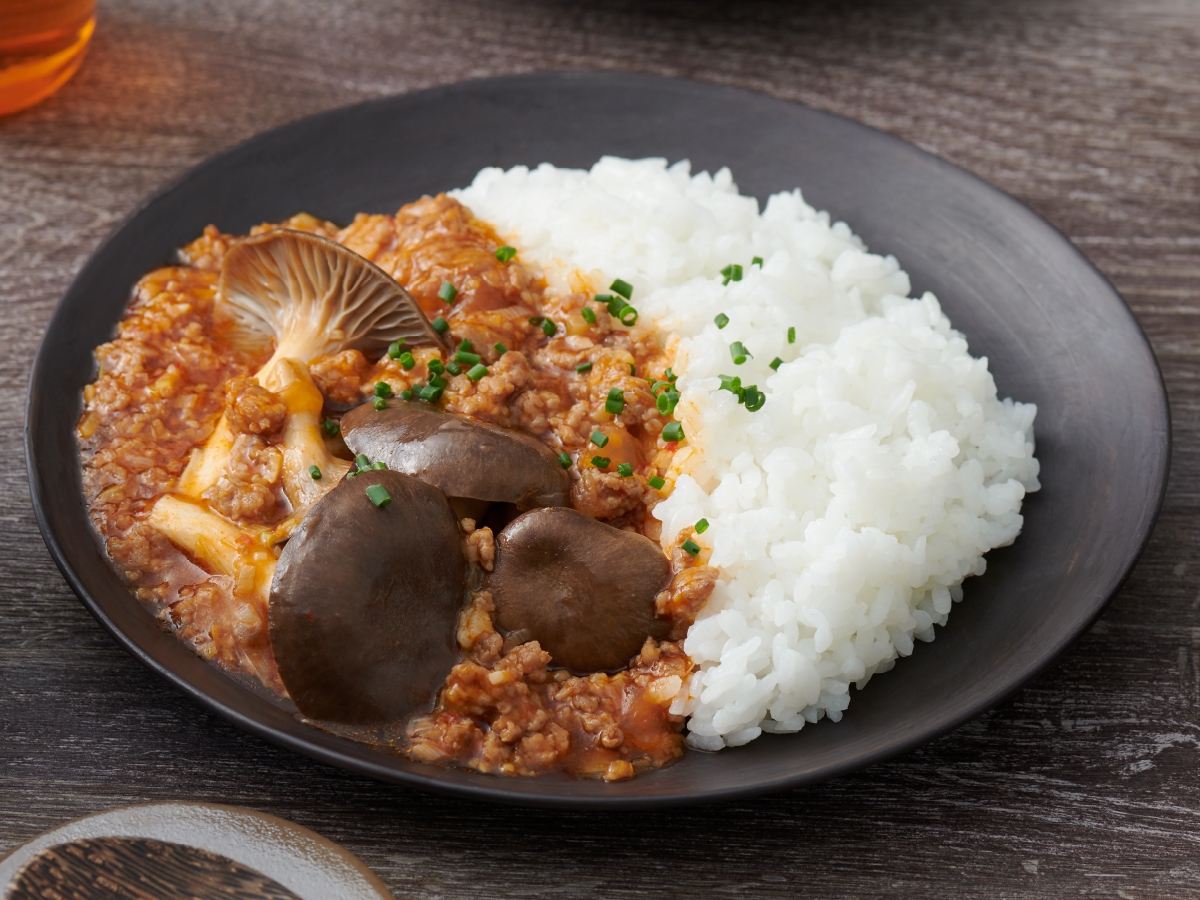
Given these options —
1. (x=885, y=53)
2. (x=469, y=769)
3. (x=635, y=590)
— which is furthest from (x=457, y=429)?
(x=885, y=53)

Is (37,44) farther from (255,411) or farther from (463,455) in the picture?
(463,455)

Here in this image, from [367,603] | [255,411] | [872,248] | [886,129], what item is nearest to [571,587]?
[367,603]

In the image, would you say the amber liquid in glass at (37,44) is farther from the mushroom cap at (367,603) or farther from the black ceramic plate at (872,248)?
the mushroom cap at (367,603)

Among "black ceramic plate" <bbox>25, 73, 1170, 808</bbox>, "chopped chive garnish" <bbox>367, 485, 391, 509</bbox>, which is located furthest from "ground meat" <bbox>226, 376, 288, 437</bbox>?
"chopped chive garnish" <bbox>367, 485, 391, 509</bbox>

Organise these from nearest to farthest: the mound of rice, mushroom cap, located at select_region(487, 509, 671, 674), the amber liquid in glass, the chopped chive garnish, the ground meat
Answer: the chopped chive garnish, mushroom cap, located at select_region(487, 509, 671, 674), the mound of rice, the ground meat, the amber liquid in glass

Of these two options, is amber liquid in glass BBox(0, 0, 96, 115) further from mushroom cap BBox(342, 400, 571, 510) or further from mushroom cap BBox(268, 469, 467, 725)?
mushroom cap BBox(268, 469, 467, 725)

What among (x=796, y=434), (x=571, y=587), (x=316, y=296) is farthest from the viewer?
(x=316, y=296)
